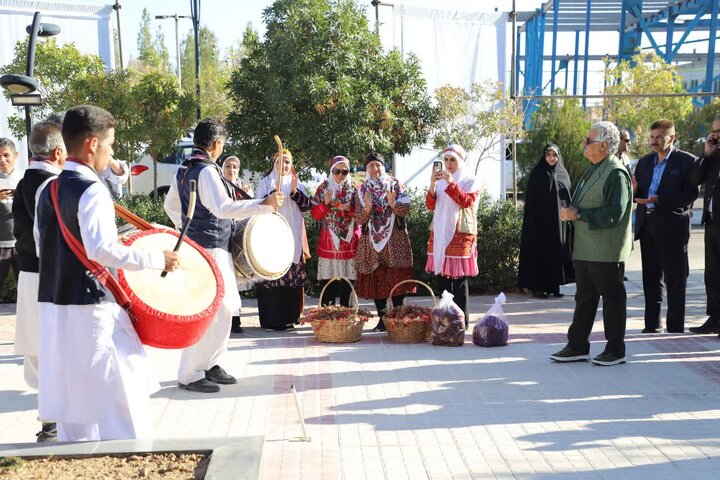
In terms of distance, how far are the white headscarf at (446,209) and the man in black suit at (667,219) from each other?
1.66 meters

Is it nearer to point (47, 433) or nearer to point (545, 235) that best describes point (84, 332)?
point (47, 433)

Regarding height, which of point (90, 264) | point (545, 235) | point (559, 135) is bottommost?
point (545, 235)

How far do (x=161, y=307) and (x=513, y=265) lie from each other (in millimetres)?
7704

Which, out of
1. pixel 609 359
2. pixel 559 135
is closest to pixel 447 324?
pixel 609 359

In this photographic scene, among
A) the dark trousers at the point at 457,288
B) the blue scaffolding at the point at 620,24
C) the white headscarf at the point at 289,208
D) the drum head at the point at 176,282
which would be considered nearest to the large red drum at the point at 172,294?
the drum head at the point at 176,282

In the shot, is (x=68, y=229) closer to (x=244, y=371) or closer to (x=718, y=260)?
(x=244, y=371)

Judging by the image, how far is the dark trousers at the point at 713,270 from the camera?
8.20 meters

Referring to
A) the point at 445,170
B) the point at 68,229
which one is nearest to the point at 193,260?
the point at 68,229

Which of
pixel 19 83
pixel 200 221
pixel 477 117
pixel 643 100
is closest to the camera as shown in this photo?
pixel 200 221

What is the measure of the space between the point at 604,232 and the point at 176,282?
3920mm

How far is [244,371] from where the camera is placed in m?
7.11

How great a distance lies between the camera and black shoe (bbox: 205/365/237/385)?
6.62m

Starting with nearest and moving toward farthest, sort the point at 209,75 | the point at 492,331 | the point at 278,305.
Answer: the point at 492,331, the point at 278,305, the point at 209,75

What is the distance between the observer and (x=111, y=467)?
356cm
